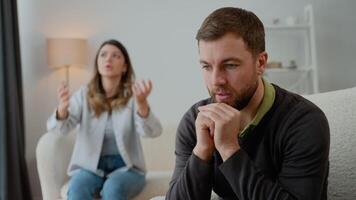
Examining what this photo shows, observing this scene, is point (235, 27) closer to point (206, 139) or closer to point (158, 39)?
point (206, 139)

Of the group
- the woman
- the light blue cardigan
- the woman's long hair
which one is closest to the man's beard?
the woman

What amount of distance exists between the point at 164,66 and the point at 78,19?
2.67 ft

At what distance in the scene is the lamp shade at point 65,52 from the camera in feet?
10.2

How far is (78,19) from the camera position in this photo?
3.41 meters

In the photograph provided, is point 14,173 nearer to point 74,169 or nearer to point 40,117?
point 40,117

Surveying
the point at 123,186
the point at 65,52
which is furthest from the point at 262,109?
the point at 65,52

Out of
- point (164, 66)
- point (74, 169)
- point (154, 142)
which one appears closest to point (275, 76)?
point (164, 66)

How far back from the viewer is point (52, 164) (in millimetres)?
2271

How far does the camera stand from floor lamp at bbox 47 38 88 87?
311 centimetres

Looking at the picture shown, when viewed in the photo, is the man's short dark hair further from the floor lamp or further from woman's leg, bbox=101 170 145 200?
the floor lamp

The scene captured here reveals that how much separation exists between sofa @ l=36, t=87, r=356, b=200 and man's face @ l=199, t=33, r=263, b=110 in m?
0.38

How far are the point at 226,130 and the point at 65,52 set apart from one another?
235 cm

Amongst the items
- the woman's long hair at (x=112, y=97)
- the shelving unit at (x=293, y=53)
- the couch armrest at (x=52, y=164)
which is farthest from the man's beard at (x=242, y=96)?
the shelving unit at (x=293, y=53)

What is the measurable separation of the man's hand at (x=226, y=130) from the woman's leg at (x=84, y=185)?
117 centimetres
